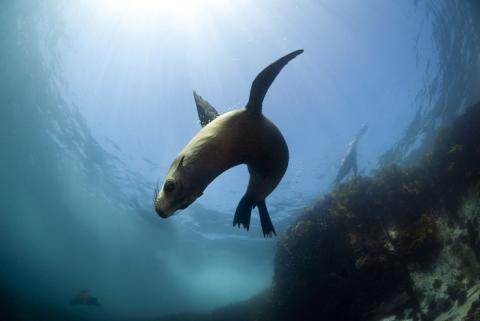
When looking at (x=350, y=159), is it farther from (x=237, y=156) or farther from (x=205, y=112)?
(x=237, y=156)

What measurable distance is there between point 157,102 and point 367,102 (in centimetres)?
1410

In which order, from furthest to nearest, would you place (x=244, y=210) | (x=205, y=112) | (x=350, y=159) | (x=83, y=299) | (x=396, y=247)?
(x=350, y=159) < (x=83, y=299) < (x=396, y=247) < (x=205, y=112) < (x=244, y=210)

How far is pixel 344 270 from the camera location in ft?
28.2

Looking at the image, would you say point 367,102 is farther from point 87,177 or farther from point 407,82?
point 87,177

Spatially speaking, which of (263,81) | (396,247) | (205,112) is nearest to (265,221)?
(205,112)

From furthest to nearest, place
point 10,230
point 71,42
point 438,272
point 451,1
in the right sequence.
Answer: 1. point 10,230
2. point 71,42
3. point 451,1
4. point 438,272

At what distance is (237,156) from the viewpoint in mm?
2139

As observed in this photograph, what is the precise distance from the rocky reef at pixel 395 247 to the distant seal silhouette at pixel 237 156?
14.1 ft

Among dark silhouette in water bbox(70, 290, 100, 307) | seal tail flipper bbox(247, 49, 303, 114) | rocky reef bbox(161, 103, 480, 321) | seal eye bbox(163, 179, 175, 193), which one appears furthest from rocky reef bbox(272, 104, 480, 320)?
dark silhouette in water bbox(70, 290, 100, 307)

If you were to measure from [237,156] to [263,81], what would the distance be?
A: 0.59m

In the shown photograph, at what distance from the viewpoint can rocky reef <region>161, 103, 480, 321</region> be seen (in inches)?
249

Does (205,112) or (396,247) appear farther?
(396,247)

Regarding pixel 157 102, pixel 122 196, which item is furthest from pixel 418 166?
pixel 122 196

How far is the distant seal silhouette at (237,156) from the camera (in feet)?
5.51
